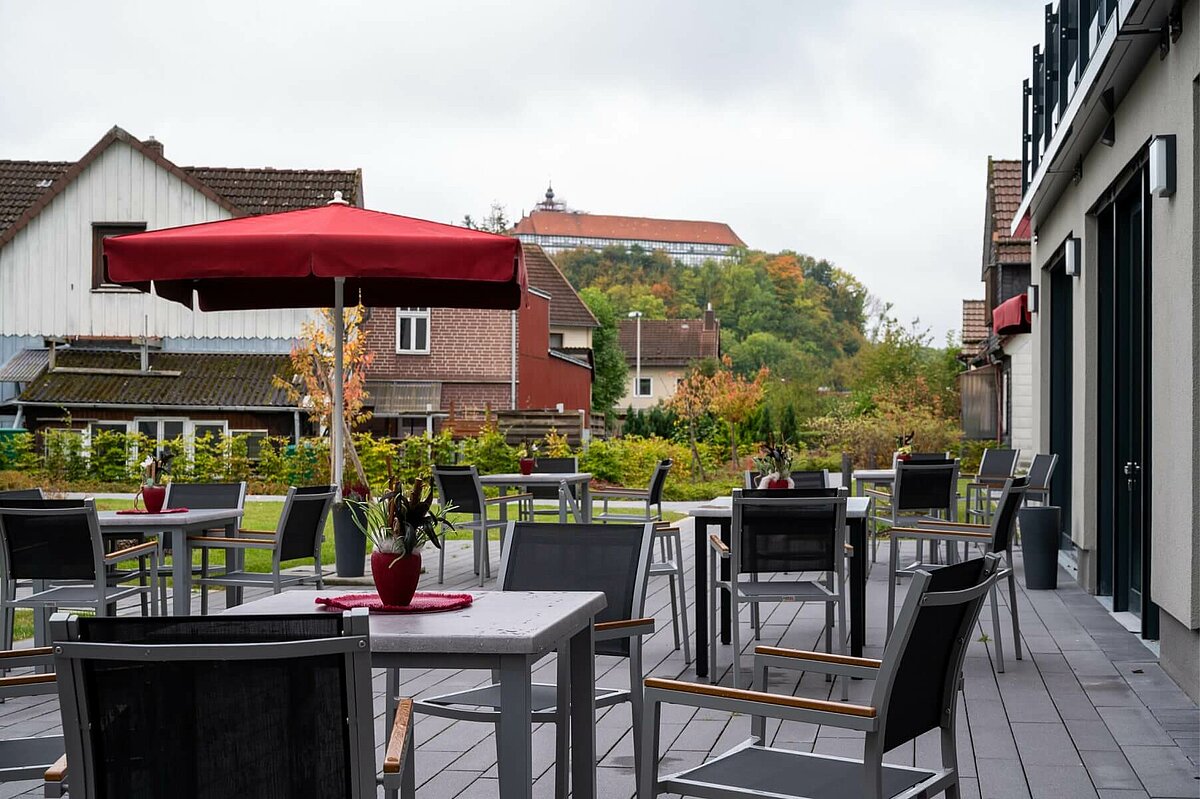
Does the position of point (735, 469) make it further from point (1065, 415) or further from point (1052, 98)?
point (1052, 98)

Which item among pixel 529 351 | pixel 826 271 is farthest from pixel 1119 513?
pixel 826 271

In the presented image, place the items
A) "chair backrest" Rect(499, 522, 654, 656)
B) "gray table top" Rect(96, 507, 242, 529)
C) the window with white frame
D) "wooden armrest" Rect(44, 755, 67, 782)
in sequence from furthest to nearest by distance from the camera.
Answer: the window with white frame, "gray table top" Rect(96, 507, 242, 529), "chair backrest" Rect(499, 522, 654, 656), "wooden armrest" Rect(44, 755, 67, 782)

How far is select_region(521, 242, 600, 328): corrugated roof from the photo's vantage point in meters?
42.9

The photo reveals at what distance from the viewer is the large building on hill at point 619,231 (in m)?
120

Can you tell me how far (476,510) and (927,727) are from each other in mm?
6515

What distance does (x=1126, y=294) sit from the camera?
8.14m

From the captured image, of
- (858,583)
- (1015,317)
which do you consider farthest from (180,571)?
(1015,317)

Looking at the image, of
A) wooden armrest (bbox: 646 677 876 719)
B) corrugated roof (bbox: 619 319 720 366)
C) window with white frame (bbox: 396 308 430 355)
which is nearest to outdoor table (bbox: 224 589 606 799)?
wooden armrest (bbox: 646 677 876 719)

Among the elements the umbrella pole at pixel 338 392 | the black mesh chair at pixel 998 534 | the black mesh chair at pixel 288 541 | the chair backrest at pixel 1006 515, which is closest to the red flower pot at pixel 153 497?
the black mesh chair at pixel 288 541

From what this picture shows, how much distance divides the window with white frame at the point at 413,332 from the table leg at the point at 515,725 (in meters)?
25.1

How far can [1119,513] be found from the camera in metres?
8.19

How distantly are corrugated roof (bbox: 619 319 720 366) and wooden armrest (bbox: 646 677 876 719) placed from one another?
5361cm

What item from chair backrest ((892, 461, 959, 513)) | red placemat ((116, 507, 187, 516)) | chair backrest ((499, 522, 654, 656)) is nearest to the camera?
chair backrest ((499, 522, 654, 656))

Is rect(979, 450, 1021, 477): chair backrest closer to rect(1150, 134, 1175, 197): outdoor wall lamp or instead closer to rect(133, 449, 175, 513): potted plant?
rect(1150, 134, 1175, 197): outdoor wall lamp
